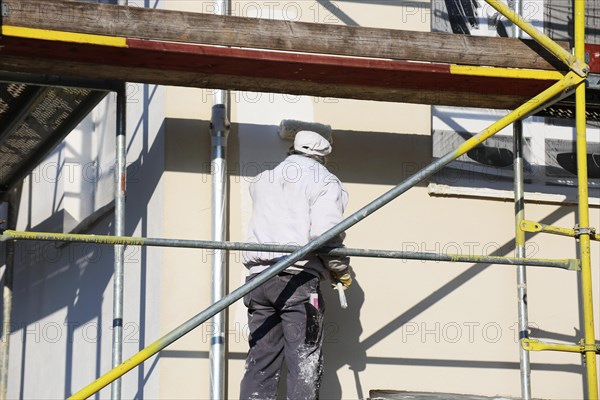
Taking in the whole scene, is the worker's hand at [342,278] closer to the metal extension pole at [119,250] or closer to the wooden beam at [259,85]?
the wooden beam at [259,85]

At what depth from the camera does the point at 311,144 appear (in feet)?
24.9

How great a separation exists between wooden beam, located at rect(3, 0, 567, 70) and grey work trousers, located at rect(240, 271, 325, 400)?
1.29 meters

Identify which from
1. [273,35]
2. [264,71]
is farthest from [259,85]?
[273,35]

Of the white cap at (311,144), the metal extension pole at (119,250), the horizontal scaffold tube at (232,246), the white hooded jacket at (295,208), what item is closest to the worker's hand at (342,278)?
the white hooded jacket at (295,208)

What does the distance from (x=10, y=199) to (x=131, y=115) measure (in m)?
2.05

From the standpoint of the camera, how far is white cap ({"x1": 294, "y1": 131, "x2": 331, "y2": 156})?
7586mm

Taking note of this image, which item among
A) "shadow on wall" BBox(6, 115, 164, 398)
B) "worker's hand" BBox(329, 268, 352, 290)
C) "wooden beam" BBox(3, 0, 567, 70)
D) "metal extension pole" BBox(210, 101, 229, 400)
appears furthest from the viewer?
"shadow on wall" BBox(6, 115, 164, 398)

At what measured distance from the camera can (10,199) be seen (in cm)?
1024

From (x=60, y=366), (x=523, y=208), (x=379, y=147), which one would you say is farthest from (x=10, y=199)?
(x=523, y=208)

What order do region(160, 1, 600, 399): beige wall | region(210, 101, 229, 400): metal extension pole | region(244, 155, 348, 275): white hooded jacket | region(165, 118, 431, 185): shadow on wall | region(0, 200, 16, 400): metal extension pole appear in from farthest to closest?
region(0, 200, 16, 400): metal extension pole, region(165, 118, 431, 185): shadow on wall, region(160, 1, 600, 399): beige wall, region(210, 101, 229, 400): metal extension pole, region(244, 155, 348, 275): white hooded jacket

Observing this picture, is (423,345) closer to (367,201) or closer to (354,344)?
(354,344)

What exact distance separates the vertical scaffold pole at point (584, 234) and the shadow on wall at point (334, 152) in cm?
135

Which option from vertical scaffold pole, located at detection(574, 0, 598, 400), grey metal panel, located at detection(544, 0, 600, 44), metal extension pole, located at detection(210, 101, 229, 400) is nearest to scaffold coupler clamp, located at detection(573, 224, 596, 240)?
vertical scaffold pole, located at detection(574, 0, 598, 400)

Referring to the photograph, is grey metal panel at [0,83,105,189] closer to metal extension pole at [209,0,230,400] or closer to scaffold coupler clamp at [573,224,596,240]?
metal extension pole at [209,0,230,400]
